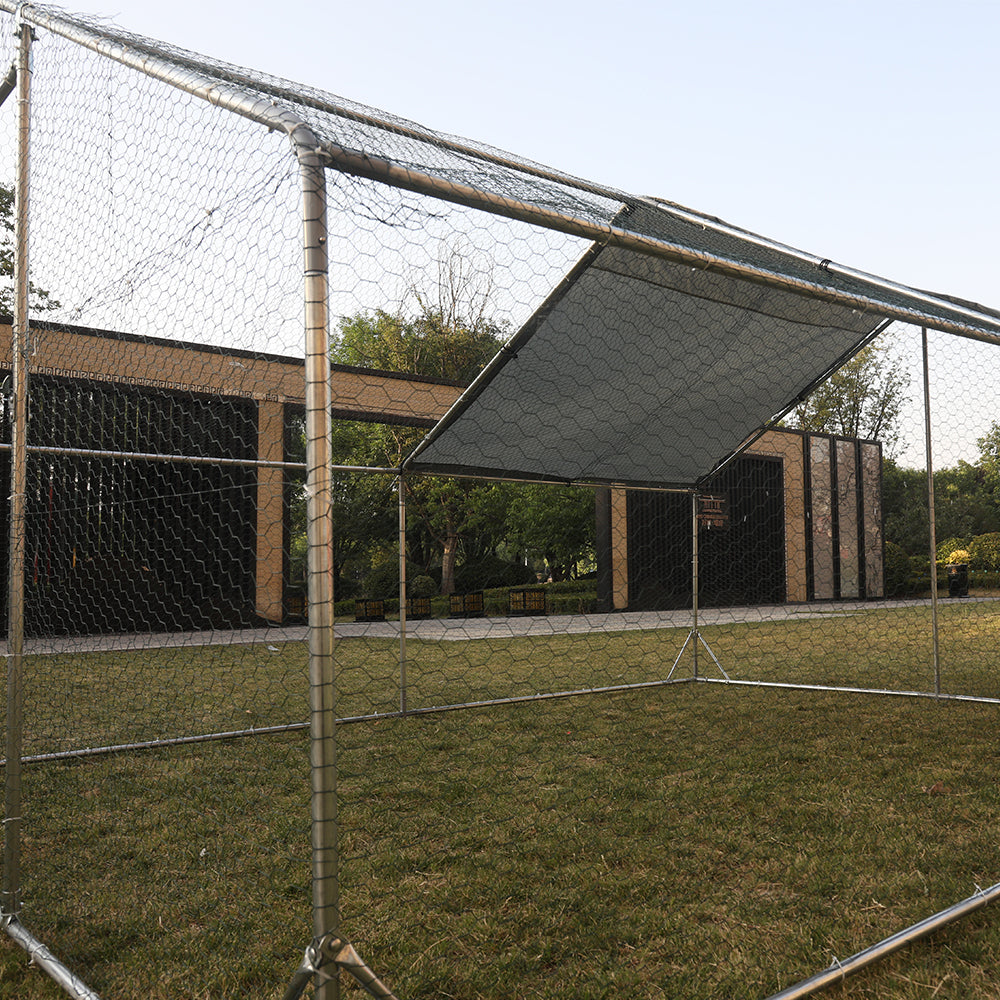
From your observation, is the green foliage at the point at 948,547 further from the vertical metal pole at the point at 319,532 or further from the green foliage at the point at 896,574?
the vertical metal pole at the point at 319,532

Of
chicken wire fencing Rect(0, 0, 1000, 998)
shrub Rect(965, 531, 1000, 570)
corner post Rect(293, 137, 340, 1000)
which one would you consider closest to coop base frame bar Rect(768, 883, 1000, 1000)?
chicken wire fencing Rect(0, 0, 1000, 998)

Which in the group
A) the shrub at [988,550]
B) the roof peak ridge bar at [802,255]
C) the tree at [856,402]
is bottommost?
the shrub at [988,550]

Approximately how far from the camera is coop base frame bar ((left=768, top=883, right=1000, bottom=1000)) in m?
1.61

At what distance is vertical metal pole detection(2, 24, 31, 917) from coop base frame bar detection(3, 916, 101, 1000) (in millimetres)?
122

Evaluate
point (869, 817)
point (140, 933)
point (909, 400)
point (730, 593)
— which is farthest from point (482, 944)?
point (730, 593)

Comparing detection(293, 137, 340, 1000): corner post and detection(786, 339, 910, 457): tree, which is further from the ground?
detection(786, 339, 910, 457): tree

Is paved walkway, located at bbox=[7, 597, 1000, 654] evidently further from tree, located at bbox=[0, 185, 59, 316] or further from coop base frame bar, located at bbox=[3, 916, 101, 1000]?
coop base frame bar, located at bbox=[3, 916, 101, 1000]

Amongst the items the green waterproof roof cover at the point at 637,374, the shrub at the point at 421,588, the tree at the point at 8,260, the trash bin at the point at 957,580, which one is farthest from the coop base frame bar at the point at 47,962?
the trash bin at the point at 957,580

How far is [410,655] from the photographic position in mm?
8648

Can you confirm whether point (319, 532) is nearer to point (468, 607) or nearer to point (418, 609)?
point (418, 609)

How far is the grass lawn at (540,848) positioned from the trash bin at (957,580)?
17.3 metres

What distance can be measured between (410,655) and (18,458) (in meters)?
6.65

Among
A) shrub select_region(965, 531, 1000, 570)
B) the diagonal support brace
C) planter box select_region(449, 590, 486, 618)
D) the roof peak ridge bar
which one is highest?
the roof peak ridge bar

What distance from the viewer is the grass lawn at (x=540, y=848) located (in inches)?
71.5
